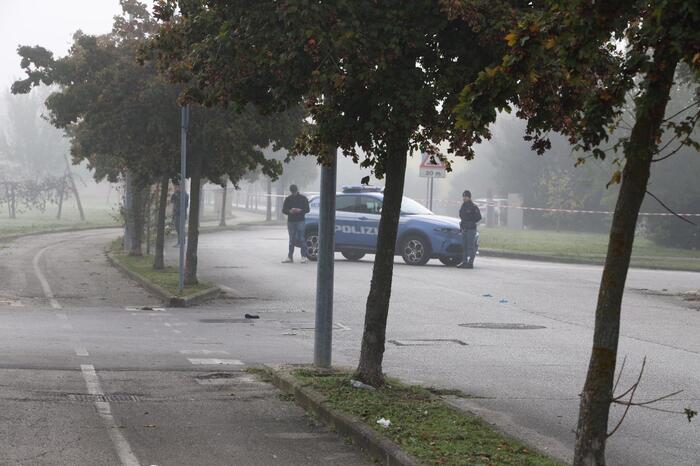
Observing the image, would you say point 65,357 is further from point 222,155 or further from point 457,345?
point 222,155

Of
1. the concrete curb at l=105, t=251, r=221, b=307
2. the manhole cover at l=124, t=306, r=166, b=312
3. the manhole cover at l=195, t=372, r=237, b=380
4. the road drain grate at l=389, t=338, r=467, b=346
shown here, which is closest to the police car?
the concrete curb at l=105, t=251, r=221, b=307

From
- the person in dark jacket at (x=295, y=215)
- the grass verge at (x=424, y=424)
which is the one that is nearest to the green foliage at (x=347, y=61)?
the grass verge at (x=424, y=424)

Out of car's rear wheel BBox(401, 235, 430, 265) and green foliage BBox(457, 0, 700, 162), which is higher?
green foliage BBox(457, 0, 700, 162)

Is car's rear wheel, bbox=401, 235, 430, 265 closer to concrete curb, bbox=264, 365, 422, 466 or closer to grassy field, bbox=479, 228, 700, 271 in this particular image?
grassy field, bbox=479, 228, 700, 271

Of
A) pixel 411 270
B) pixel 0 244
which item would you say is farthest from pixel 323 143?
pixel 0 244

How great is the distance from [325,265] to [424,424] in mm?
2898

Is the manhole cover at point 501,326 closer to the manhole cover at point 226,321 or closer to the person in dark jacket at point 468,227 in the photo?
the manhole cover at point 226,321

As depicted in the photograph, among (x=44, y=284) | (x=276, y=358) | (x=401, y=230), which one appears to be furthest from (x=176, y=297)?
(x=401, y=230)

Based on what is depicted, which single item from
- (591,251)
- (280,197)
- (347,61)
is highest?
(347,61)

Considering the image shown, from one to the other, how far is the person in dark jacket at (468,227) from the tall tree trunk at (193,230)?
7.13 meters

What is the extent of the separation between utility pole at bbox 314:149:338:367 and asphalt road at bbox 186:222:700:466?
2.82 feet

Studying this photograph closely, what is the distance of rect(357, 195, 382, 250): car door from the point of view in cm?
2784

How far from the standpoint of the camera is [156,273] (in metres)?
23.9

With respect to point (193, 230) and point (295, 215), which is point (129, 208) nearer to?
point (295, 215)
